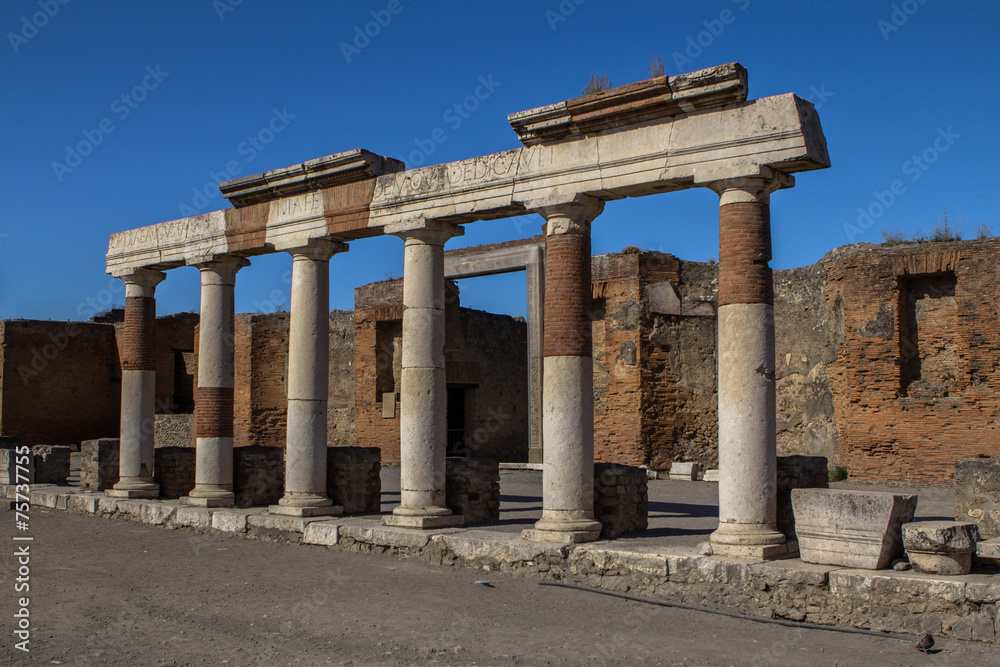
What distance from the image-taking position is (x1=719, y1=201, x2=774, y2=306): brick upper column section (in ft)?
24.1

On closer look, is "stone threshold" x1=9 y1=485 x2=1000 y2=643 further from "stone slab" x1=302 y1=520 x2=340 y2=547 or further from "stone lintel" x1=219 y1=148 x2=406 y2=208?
"stone lintel" x1=219 y1=148 x2=406 y2=208

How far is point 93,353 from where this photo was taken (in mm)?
26719

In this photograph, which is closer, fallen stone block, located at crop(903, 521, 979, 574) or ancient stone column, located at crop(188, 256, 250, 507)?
fallen stone block, located at crop(903, 521, 979, 574)

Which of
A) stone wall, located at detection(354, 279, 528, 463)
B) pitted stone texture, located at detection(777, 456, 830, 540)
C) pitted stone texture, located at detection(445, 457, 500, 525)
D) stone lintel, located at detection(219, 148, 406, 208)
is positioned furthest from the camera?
stone wall, located at detection(354, 279, 528, 463)

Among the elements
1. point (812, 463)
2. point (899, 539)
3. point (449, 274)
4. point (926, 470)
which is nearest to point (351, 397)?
point (449, 274)

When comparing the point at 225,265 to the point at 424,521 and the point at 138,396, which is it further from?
the point at 424,521

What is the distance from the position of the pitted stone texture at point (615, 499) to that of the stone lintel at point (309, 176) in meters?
4.34

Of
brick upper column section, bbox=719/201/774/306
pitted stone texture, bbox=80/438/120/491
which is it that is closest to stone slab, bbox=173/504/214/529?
pitted stone texture, bbox=80/438/120/491

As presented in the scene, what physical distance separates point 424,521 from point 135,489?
5.51m

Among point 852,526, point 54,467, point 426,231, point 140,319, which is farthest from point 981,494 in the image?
point 54,467

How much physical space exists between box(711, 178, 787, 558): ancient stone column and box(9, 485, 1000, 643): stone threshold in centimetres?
44

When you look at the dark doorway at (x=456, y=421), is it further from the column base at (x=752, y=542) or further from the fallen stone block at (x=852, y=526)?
the fallen stone block at (x=852, y=526)

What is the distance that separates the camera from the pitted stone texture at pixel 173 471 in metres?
13.0

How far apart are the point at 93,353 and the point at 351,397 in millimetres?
9398
